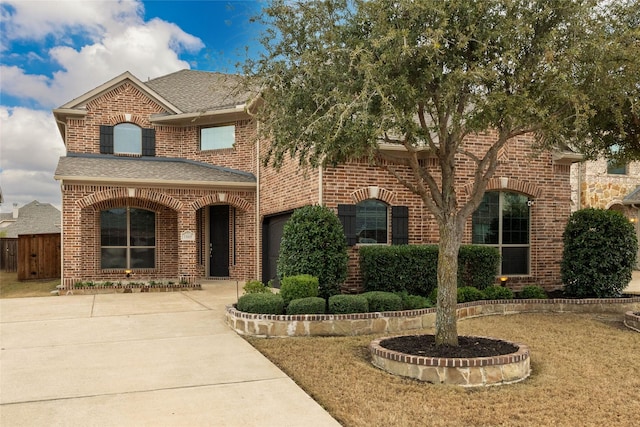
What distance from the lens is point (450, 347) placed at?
257 inches

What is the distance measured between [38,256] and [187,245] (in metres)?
7.22

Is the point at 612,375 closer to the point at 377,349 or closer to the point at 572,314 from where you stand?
the point at 377,349

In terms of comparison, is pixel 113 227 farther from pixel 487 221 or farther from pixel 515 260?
pixel 515 260

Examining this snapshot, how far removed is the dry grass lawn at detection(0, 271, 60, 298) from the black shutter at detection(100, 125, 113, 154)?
4.65 m

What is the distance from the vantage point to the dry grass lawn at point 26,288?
47.4 ft

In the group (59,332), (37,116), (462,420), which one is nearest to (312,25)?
(462,420)

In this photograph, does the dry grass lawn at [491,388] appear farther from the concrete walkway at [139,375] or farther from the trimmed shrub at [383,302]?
the trimmed shrub at [383,302]

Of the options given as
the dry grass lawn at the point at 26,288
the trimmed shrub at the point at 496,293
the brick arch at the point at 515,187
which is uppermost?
the brick arch at the point at 515,187

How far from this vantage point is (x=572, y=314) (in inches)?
413

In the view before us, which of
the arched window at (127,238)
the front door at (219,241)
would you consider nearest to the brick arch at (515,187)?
the front door at (219,241)

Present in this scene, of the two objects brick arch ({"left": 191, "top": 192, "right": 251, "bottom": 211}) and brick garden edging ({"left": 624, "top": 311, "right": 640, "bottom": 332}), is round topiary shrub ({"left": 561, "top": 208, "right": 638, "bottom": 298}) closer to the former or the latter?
brick garden edging ({"left": 624, "top": 311, "right": 640, "bottom": 332})

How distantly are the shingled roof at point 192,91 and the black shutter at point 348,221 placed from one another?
21.7ft

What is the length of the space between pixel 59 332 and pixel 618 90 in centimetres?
920

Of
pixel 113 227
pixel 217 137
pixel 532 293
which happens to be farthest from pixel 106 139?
pixel 532 293
